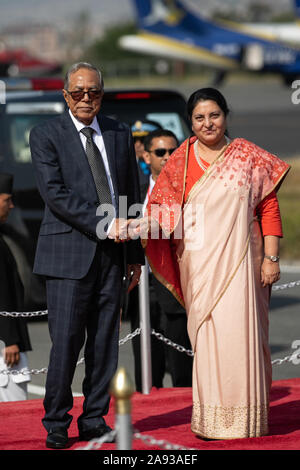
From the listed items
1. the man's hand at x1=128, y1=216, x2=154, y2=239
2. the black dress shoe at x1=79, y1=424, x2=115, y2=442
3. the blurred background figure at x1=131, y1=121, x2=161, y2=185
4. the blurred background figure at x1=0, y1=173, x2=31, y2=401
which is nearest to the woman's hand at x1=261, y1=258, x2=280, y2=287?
the man's hand at x1=128, y1=216, x2=154, y2=239

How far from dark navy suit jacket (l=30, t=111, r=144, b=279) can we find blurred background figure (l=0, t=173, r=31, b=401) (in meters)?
1.11

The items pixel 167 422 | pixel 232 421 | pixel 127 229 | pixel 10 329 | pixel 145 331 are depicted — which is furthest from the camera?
pixel 145 331

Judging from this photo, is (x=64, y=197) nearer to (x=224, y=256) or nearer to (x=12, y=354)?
(x=224, y=256)

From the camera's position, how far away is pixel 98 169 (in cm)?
510

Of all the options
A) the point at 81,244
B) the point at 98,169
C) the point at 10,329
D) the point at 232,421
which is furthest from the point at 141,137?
the point at 232,421

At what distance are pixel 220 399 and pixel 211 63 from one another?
166 ft

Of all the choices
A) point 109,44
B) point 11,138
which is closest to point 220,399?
point 11,138

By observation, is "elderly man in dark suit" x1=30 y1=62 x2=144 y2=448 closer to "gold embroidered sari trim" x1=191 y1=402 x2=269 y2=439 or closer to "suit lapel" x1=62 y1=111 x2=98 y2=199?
"suit lapel" x1=62 y1=111 x2=98 y2=199

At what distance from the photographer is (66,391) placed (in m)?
5.10

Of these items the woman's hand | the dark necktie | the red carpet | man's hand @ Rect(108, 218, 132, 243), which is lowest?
the red carpet

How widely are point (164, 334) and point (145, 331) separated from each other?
0.28 meters

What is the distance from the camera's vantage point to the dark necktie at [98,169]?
5094mm

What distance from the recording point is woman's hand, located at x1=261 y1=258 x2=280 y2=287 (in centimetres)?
525
